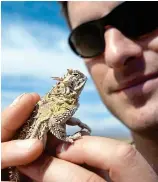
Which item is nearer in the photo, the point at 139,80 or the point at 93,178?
the point at 93,178

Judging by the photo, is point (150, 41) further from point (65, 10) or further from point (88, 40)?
point (65, 10)

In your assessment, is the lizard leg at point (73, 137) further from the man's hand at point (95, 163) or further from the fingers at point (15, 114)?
the fingers at point (15, 114)

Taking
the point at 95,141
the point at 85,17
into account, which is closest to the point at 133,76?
the point at 85,17

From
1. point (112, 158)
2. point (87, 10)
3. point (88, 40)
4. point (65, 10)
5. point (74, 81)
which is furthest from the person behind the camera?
point (65, 10)

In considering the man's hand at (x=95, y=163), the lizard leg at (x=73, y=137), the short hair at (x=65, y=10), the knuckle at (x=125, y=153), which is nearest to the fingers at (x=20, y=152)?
the man's hand at (x=95, y=163)

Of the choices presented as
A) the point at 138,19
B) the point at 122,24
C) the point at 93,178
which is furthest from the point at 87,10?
the point at 93,178

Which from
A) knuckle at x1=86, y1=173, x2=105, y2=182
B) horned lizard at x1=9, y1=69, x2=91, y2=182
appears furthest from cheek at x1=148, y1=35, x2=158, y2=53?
knuckle at x1=86, y1=173, x2=105, y2=182

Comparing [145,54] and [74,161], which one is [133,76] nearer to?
[145,54]
